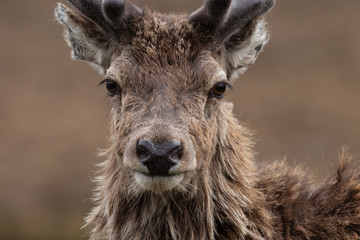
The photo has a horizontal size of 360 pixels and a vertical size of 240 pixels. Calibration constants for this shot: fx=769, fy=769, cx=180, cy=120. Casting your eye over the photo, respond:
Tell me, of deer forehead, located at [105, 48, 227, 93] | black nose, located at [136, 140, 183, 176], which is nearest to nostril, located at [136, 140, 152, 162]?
black nose, located at [136, 140, 183, 176]

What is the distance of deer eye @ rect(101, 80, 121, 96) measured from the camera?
41.4 ft

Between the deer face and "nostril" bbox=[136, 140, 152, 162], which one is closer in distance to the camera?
"nostril" bbox=[136, 140, 152, 162]

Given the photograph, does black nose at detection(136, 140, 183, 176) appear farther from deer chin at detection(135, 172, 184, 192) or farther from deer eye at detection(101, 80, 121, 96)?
deer eye at detection(101, 80, 121, 96)

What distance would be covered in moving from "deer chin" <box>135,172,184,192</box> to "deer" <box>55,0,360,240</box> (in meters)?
0.02

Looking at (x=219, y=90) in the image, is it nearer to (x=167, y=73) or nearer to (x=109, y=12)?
(x=167, y=73)

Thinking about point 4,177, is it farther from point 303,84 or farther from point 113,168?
point 113,168

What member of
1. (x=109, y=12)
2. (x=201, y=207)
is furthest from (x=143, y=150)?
(x=109, y=12)

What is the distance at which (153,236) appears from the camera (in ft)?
40.5

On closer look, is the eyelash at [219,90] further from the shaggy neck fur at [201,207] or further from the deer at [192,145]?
the shaggy neck fur at [201,207]

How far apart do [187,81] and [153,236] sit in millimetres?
2545

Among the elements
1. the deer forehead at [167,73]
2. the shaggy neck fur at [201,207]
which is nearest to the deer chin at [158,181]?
the shaggy neck fur at [201,207]

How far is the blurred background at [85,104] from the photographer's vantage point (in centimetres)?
3512

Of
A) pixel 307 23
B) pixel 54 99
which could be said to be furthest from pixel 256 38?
pixel 307 23

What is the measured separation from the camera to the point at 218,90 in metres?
12.5
